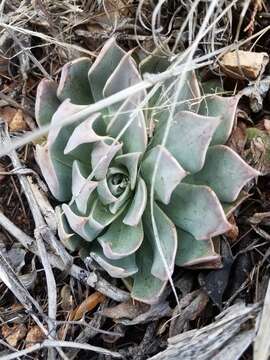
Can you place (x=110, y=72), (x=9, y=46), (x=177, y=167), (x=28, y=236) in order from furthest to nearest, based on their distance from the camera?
(x=9, y=46) < (x=28, y=236) < (x=110, y=72) < (x=177, y=167)

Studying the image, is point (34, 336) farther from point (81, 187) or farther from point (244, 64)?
point (244, 64)

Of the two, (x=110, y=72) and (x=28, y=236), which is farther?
(x=28, y=236)

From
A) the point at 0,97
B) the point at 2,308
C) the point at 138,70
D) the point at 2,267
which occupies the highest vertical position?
the point at 138,70

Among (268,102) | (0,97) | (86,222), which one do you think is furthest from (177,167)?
(0,97)

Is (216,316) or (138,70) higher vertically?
(138,70)

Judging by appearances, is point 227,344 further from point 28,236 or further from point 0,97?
point 0,97

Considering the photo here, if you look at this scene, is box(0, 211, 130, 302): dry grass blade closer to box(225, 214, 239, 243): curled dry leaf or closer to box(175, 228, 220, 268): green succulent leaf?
box(175, 228, 220, 268): green succulent leaf
